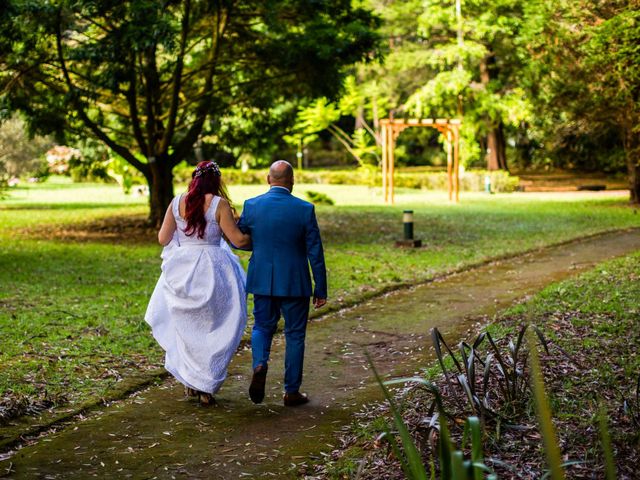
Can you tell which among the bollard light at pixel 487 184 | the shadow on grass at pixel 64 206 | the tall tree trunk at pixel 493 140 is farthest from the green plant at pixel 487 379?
the tall tree trunk at pixel 493 140

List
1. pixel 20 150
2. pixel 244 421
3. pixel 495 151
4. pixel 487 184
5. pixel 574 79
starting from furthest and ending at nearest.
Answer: pixel 495 151 < pixel 20 150 < pixel 487 184 < pixel 574 79 < pixel 244 421

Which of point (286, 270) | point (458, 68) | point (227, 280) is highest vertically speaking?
point (458, 68)

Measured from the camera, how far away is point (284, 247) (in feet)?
21.9

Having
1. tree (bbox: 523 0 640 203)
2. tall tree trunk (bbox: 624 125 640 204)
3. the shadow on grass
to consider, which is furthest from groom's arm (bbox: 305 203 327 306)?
the shadow on grass

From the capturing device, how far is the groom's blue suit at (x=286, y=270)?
661 centimetres

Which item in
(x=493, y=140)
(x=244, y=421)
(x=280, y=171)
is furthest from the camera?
(x=493, y=140)

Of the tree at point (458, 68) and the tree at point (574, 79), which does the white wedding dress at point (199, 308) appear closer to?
the tree at point (574, 79)

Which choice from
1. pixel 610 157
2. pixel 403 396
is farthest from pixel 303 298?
pixel 610 157

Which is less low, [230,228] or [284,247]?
[230,228]

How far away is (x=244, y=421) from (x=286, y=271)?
1115 mm

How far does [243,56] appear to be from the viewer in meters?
21.3

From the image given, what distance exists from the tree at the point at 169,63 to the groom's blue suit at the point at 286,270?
10.3 m

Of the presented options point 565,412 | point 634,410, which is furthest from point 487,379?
point 634,410

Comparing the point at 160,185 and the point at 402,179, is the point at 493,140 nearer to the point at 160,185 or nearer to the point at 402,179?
the point at 402,179
